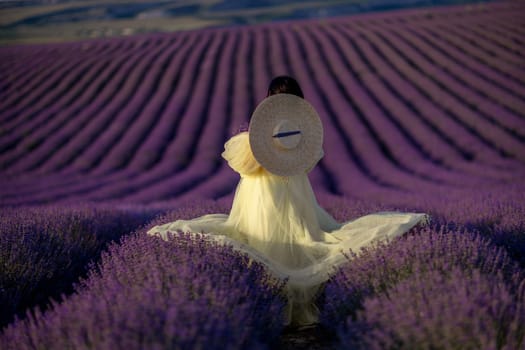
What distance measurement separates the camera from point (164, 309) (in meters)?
1.91

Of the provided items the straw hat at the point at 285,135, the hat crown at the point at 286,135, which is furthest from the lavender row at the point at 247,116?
the hat crown at the point at 286,135

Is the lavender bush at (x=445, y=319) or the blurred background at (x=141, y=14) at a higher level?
the blurred background at (x=141, y=14)

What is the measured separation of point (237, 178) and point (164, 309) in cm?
727

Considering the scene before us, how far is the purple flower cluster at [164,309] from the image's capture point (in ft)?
5.71

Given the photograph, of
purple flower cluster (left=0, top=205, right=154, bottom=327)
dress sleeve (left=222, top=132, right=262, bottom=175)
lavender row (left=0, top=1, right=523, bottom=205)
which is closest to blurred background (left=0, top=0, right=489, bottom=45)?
lavender row (left=0, top=1, right=523, bottom=205)

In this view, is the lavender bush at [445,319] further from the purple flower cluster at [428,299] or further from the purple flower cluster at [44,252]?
the purple flower cluster at [44,252]

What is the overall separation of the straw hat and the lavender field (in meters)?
0.72

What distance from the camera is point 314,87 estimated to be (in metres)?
13.5

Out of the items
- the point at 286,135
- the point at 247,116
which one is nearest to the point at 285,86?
the point at 286,135

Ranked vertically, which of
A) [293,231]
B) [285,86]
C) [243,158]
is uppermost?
[285,86]

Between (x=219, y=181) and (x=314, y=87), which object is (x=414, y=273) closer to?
(x=219, y=181)

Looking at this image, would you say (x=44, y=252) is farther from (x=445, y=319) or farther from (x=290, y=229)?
(x=445, y=319)

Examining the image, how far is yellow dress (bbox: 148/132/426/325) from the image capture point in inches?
119

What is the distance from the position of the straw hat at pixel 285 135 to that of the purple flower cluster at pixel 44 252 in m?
1.27
